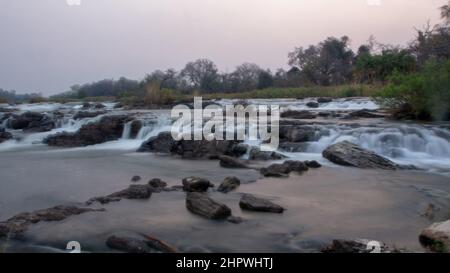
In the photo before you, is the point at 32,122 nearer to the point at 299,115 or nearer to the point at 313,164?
the point at 299,115

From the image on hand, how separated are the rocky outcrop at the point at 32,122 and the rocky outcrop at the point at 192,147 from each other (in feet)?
19.5

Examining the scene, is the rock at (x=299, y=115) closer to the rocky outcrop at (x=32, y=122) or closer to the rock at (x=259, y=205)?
the rocky outcrop at (x=32, y=122)

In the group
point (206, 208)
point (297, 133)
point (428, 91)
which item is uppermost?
point (428, 91)

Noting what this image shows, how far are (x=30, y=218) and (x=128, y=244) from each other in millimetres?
1637

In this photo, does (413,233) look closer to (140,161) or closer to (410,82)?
(140,161)

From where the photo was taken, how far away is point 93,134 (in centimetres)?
1289

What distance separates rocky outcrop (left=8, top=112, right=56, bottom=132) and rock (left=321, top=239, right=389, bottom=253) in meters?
13.5

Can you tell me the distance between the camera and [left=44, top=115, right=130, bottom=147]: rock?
12.6m

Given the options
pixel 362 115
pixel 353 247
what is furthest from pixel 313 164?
pixel 362 115

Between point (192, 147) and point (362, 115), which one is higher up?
point (362, 115)

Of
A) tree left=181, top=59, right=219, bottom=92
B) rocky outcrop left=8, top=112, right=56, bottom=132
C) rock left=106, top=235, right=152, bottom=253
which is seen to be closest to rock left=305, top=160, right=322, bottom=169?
rock left=106, top=235, right=152, bottom=253

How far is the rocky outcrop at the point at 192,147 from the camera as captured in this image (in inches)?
387

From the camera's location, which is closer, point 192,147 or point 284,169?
point 284,169

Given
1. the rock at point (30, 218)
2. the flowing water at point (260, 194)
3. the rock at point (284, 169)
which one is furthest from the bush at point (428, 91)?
the rock at point (30, 218)
